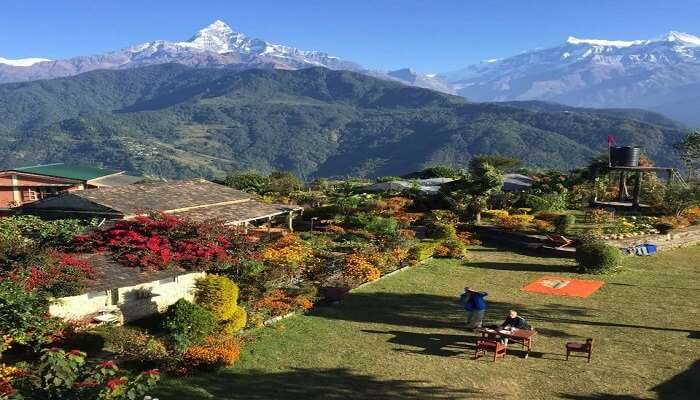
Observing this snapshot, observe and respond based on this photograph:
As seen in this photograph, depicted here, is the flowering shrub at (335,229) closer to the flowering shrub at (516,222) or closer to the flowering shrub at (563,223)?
the flowering shrub at (516,222)

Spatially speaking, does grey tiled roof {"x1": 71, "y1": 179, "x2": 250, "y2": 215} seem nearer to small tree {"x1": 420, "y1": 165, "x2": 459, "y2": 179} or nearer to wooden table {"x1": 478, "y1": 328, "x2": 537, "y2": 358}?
wooden table {"x1": 478, "y1": 328, "x2": 537, "y2": 358}

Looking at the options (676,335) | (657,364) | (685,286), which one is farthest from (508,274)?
(657,364)

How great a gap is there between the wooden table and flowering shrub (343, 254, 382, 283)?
8001 mm

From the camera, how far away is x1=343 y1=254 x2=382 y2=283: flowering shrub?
22.7 metres

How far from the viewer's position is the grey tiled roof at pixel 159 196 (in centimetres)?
2586

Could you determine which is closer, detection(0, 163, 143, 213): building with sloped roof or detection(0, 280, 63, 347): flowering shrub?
detection(0, 280, 63, 347): flowering shrub

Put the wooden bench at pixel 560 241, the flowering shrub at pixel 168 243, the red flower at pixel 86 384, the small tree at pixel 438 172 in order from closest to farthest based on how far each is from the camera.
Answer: the red flower at pixel 86 384 < the flowering shrub at pixel 168 243 < the wooden bench at pixel 560 241 < the small tree at pixel 438 172

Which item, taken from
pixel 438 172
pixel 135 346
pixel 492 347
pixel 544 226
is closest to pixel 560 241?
pixel 544 226

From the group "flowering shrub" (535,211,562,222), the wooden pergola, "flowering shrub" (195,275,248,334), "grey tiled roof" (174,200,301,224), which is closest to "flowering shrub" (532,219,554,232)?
"flowering shrub" (535,211,562,222)

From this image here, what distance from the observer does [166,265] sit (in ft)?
59.3

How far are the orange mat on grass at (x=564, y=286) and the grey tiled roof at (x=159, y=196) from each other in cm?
1632

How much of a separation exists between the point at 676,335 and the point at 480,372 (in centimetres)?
661

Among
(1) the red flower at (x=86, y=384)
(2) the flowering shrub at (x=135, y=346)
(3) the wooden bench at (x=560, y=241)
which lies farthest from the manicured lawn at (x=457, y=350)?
(3) the wooden bench at (x=560, y=241)

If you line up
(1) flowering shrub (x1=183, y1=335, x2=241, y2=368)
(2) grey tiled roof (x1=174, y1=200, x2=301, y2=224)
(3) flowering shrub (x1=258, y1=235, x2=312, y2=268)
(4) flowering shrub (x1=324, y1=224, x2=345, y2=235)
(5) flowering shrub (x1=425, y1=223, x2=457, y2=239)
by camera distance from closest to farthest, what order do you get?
(1) flowering shrub (x1=183, y1=335, x2=241, y2=368)
(3) flowering shrub (x1=258, y1=235, x2=312, y2=268)
(2) grey tiled roof (x1=174, y1=200, x2=301, y2=224)
(5) flowering shrub (x1=425, y1=223, x2=457, y2=239)
(4) flowering shrub (x1=324, y1=224, x2=345, y2=235)
